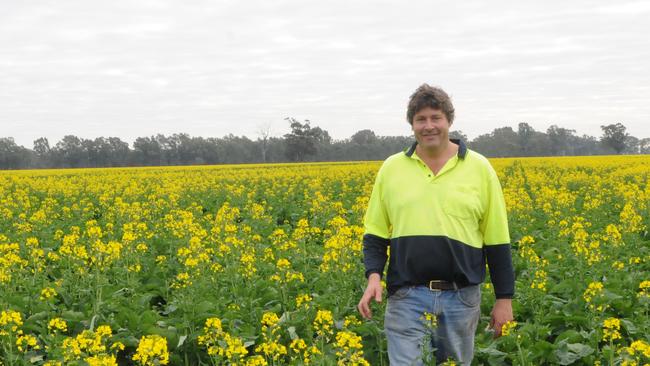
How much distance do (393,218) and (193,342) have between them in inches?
115

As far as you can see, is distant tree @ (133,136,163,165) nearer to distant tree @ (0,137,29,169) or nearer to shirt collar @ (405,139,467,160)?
distant tree @ (0,137,29,169)

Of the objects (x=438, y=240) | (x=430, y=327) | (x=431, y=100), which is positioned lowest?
(x=430, y=327)

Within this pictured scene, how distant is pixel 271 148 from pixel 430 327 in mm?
92007

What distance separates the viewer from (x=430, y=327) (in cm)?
390

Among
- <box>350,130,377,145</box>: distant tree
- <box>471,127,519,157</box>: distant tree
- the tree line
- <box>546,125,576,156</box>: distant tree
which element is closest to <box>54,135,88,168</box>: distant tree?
the tree line

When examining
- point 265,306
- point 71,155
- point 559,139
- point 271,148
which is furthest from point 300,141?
point 265,306

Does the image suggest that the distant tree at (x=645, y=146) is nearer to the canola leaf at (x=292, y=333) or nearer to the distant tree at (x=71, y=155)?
the distant tree at (x=71, y=155)

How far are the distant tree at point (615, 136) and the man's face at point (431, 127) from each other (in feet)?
332

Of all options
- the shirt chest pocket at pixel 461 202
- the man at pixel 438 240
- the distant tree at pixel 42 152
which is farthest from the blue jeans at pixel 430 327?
the distant tree at pixel 42 152

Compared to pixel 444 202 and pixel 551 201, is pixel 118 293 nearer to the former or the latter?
pixel 444 202

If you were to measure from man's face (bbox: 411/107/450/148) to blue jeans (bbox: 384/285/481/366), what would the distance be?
904mm

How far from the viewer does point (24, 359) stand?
5633 mm

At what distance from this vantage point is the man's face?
12.8ft

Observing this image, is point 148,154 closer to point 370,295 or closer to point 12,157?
point 12,157
